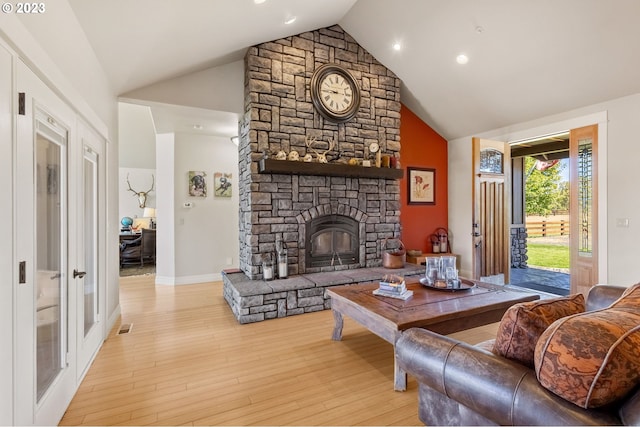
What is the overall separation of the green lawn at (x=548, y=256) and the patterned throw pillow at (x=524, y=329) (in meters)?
7.41

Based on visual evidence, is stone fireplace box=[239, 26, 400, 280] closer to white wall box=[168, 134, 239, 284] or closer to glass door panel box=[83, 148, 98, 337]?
white wall box=[168, 134, 239, 284]

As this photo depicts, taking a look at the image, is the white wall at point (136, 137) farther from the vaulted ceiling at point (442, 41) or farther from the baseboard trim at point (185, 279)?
the baseboard trim at point (185, 279)

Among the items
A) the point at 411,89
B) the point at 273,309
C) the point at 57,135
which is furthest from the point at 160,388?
the point at 411,89

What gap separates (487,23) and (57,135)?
168 inches

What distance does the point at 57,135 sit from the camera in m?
1.90

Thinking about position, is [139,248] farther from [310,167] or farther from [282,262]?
[310,167]

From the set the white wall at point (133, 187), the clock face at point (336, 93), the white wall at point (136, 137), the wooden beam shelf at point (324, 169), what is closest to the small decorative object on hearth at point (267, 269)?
the wooden beam shelf at point (324, 169)

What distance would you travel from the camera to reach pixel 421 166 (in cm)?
561

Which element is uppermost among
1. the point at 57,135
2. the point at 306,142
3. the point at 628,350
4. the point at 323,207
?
the point at 306,142

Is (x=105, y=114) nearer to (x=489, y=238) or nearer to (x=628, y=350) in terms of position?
(x=628, y=350)

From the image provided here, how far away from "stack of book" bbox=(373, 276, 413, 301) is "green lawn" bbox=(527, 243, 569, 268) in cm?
644

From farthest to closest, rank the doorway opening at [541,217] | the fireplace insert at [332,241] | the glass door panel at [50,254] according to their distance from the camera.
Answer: the doorway opening at [541,217] < the fireplace insert at [332,241] < the glass door panel at [50,254]

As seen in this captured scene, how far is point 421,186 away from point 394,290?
349 cm

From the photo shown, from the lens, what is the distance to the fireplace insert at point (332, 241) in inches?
171
